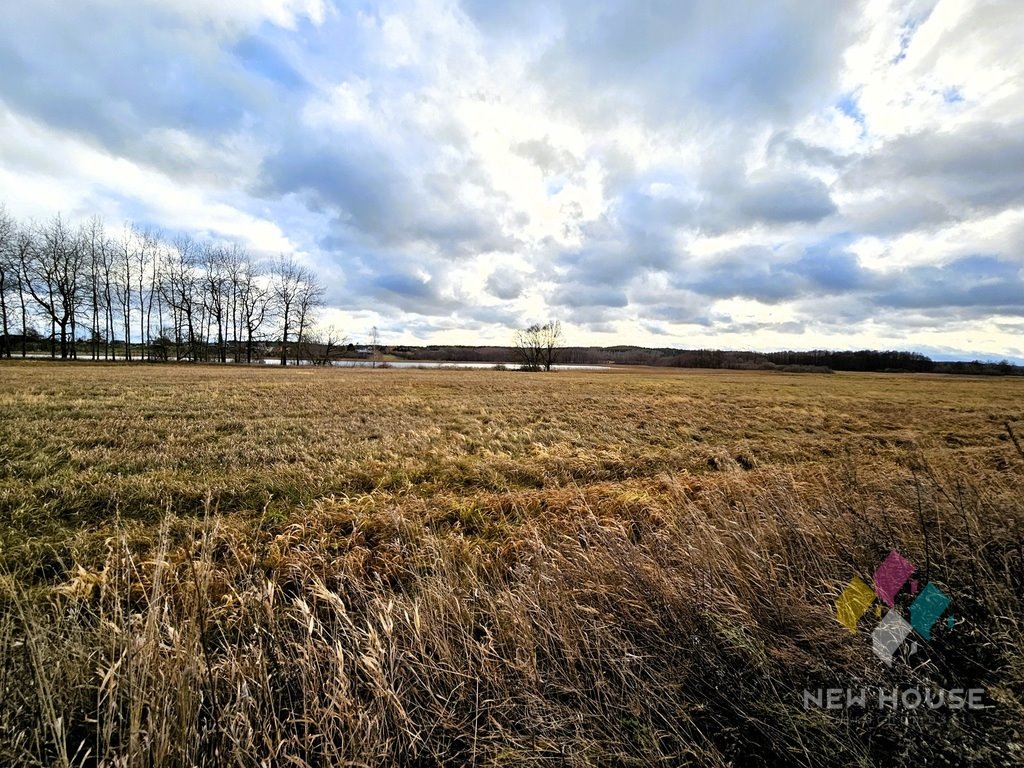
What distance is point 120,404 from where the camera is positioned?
14.5 metres

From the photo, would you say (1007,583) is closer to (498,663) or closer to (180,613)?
(498,663)

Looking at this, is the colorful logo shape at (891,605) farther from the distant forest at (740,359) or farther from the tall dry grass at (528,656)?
the distant forest at (740,359)

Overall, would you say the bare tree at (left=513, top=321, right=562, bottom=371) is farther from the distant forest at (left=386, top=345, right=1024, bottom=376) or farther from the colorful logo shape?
the colorful logo shape

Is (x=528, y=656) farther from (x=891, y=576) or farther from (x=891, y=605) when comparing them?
(x=891, y=576)

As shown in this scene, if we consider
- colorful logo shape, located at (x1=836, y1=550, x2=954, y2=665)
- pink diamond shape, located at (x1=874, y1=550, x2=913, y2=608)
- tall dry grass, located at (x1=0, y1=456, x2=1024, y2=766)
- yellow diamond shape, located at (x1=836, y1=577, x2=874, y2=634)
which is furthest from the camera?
pink diamond shape, located at (x1=874, y1=550, x2=913, y2=608)

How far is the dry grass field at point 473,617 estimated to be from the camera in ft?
7.80

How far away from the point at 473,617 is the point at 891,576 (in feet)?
12.8

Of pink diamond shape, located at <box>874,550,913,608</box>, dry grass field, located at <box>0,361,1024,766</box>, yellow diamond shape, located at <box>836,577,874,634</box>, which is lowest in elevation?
dry grass field, located at <box>0,361,1024,766</box>

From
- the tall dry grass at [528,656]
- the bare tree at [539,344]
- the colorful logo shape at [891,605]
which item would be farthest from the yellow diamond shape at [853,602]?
the bare tree at [539,344]

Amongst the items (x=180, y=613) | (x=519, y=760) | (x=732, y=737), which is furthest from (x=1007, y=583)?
(x=180, y=613)

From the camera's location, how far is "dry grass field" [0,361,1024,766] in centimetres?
238

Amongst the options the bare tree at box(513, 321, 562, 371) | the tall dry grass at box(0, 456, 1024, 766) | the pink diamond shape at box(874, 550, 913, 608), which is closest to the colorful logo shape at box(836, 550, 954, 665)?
the pink diamond shape at box(874, 550, 913, 608)

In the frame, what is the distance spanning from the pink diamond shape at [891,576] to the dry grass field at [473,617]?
11 cm

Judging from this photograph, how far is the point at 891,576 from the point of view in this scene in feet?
12.3
